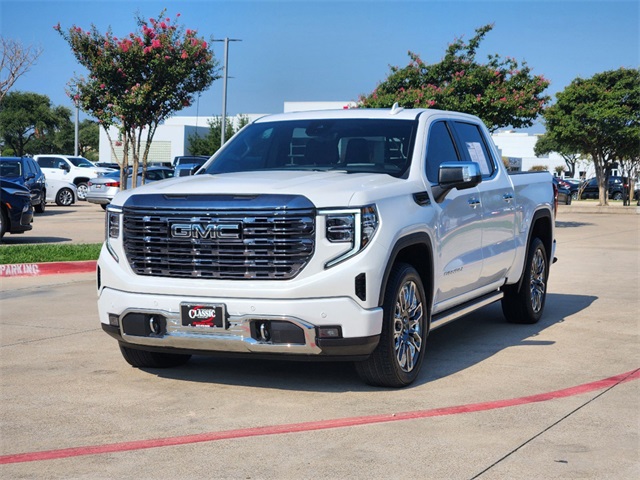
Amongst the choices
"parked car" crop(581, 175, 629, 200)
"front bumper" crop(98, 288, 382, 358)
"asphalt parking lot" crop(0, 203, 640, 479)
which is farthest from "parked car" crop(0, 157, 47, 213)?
"parked car" crop(581, 175, 629, 200)

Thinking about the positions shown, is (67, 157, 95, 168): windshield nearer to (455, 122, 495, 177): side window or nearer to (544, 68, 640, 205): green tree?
(544, 68, 640, 205): green tree

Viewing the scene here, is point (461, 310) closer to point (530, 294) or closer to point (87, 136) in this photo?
point (530, 294)

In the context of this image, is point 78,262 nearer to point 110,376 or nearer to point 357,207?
point 110,376

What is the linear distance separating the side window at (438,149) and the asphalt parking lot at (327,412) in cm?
152

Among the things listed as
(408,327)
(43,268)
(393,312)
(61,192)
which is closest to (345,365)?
(408,327)

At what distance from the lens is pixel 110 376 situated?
7219 millimetres

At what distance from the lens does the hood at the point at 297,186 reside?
249 inches

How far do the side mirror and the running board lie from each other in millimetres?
907

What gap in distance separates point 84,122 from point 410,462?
103m

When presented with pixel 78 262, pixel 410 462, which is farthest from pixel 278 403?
pixel 78 262

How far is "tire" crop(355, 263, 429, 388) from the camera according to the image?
652cm

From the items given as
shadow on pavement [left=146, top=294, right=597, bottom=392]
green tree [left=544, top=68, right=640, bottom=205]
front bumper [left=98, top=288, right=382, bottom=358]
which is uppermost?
green tree [left=544, top=68, right=640, bottom=205]

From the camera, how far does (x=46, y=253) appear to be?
1518 cm

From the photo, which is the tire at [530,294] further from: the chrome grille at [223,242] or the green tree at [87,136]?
the green tree at [87,136]
